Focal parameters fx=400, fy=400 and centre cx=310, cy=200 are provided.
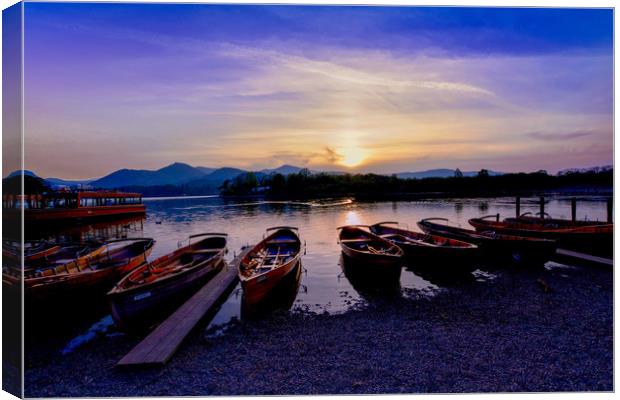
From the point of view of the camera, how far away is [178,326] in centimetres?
649

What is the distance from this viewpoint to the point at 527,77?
24.5 ft

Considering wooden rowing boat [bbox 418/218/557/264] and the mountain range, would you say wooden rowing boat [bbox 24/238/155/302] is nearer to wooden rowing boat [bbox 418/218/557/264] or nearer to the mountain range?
the mountain range

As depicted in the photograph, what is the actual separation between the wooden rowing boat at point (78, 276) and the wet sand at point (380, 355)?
1.26m

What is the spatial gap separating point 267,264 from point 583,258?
8.48m

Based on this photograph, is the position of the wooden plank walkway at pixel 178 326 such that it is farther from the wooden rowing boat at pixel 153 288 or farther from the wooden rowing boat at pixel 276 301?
the wooden rowing boat at pixel 276 301

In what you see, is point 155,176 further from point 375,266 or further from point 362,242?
point 375,266

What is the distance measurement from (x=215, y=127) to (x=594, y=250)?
1142 centimetres

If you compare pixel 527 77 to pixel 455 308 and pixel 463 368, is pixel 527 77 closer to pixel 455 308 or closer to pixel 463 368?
pixel 455 308

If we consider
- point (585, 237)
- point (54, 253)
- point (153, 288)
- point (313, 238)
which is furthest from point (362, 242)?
point (54, 253)

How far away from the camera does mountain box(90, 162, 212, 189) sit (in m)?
14.3

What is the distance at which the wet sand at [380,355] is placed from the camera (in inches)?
195

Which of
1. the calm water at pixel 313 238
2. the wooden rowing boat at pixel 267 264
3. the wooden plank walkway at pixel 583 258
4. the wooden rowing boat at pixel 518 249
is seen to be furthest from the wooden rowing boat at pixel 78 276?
the wooden plank walkway at pixel 583 258

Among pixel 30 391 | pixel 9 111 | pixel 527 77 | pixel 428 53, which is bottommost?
pixel 30 391

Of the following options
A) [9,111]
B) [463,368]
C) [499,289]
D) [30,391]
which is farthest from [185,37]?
[499,289]
